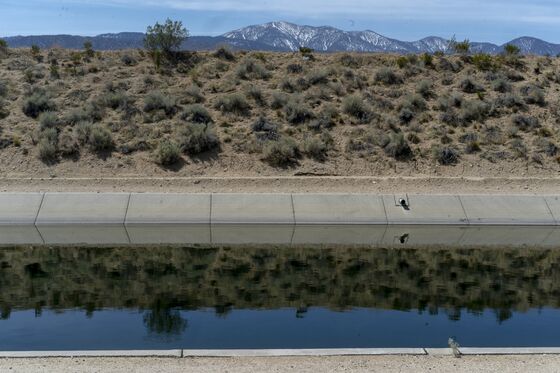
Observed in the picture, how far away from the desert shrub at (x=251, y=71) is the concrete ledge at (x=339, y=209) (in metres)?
18.3

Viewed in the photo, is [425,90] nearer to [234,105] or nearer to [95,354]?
[234,105]

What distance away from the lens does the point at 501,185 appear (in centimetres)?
3075

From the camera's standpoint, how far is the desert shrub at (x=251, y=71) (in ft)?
147

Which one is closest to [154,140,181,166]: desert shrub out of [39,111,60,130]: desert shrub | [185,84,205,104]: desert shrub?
[39,111,60,130]: desert shrub

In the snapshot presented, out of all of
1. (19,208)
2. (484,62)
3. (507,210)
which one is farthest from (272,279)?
(484,62)

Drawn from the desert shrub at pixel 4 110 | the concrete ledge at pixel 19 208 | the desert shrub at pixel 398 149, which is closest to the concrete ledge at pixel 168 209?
the concrete ledge at pixel 19 208

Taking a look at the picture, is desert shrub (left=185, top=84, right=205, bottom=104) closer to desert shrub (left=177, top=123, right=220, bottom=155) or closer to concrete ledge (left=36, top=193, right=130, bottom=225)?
desert shrub (left=177, top=123, right=220, bottom=155)

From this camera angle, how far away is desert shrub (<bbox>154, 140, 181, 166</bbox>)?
3274 centimetres

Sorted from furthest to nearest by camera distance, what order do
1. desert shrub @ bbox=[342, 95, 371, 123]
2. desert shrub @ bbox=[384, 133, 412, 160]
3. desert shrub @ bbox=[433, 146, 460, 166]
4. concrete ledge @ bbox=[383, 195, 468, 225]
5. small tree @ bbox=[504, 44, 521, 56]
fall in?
small tree @ bbox=[504, 44, 521, 56] → desert shrub @ bbox=[342, 95, 371, 123] → desert shrub @ bbox=[384, 133, 412, 160] → desert shrub @ bbox=[433, 146, 460, 166] → concrete ledge @ bbox=[383, 195, 468, 225]

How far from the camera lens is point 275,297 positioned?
16.9 m

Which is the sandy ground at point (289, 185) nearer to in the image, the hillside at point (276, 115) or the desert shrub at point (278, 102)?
the hillside at point (276, 115)

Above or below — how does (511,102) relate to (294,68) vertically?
below

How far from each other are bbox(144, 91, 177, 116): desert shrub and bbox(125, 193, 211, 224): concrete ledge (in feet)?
39.5

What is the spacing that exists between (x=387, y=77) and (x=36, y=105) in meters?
19.8
